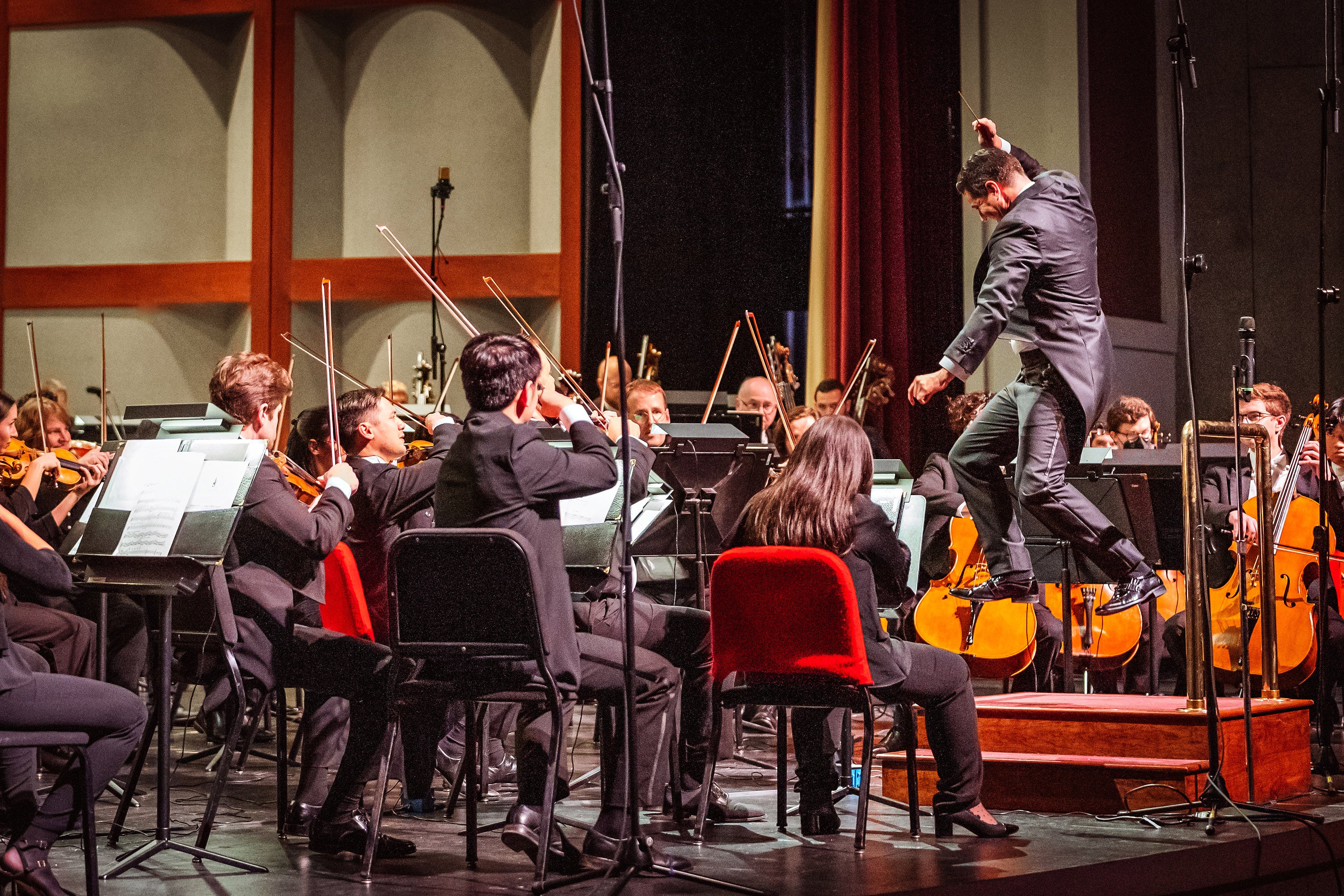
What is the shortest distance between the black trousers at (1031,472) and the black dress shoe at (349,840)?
180 centimetres

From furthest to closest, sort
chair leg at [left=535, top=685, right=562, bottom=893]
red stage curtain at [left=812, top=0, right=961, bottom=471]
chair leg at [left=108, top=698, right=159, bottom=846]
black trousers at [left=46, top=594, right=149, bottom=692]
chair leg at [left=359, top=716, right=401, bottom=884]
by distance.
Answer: red stage curtain at [left=812, top=0, right=961, bottom=471]
black trousers at [left=46, top=594, right=149, bottom=692]
chair leg at [left=108, top=698, right=159, bottom=846]
chair leg at [left=359, top=716, right=401, bottom=884]
chair leg at [left=535, top=685, right=562, bottom=893]

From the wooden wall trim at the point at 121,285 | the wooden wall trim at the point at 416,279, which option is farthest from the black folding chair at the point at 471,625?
the wooden wall trim at the point at 121,285

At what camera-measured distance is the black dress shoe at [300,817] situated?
3439 mm

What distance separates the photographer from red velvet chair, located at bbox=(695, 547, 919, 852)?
3.12 meters

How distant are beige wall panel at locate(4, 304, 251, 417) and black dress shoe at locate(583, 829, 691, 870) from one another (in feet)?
19.1

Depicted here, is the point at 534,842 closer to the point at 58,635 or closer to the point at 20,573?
the point at 20,573

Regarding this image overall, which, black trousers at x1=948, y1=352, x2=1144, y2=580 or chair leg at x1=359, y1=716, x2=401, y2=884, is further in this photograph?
black trousers at x1=948, y1=352, x2=1144, y2=580

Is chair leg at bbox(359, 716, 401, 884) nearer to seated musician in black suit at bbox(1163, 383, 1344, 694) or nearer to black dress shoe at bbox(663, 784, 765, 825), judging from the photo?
black dress shoe at bbox(663, 784, 765, 825)

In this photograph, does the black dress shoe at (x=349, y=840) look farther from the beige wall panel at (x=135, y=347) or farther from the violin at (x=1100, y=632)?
the beige wall panel at (x=135, y=347)

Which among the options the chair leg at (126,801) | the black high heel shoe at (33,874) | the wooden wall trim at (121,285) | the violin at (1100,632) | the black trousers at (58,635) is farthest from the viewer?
the wooden wall trim at (121,285)

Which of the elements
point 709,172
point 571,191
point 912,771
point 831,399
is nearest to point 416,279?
point 571,191

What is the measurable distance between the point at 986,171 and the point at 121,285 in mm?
5919

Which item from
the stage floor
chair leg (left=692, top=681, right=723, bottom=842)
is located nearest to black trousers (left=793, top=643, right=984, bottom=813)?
the stage floor

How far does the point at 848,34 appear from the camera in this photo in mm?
6977
